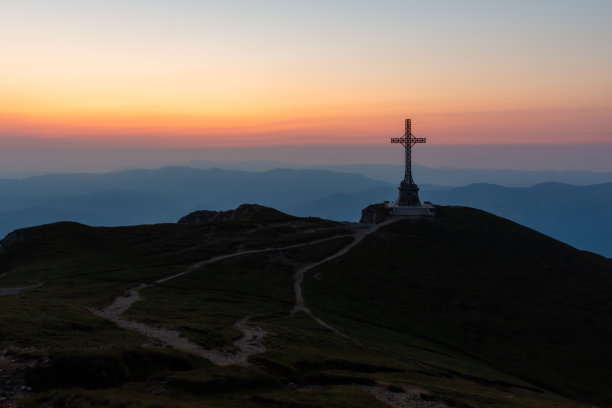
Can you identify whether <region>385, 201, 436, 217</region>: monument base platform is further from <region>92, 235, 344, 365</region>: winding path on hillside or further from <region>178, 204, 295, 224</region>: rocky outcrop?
<region>92, 235, 344, 365</region>: winding path on hillside

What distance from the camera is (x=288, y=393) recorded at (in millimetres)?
33438

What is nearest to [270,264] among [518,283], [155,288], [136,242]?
[155,288]

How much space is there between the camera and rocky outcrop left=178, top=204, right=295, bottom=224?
143 metres

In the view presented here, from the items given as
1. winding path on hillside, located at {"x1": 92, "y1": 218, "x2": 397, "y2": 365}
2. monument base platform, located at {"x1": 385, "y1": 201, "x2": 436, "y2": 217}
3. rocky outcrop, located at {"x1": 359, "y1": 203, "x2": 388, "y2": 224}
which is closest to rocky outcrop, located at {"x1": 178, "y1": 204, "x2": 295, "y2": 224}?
rocky outcrop, located at {"x1": 359, "y1": 203, "x2": 388, "y2": 224}

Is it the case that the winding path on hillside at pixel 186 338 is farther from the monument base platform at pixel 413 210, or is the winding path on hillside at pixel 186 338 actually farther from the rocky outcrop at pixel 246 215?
the monument base platform at pixel 413 210

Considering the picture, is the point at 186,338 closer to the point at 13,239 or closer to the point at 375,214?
the point at 13,239

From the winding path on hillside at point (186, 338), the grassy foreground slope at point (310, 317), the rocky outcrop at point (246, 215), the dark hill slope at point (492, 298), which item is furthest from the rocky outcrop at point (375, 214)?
the winding path on hillside at point (186, 338)

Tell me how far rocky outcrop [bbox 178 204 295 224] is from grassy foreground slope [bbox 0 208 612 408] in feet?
6.44

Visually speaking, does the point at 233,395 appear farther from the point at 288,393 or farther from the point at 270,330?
the point at 270,330

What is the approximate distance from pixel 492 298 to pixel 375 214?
6531 cm

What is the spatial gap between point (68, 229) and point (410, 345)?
95.8m

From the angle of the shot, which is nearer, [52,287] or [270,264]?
[52,287]

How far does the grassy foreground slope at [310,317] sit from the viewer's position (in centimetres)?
3312

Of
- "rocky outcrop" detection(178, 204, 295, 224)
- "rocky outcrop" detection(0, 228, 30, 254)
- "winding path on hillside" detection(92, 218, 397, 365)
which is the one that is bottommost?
"winding path on hillside" detection(92, 218, 397, 365)
